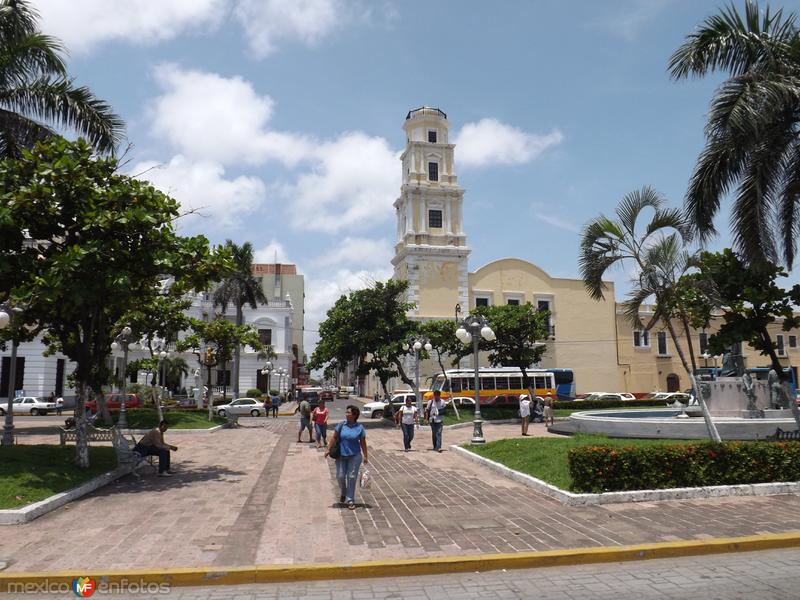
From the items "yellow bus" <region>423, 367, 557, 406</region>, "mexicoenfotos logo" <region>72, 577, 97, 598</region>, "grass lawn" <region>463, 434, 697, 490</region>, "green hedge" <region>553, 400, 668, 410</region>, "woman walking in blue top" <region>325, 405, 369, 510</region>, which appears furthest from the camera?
"yellow bus" <region>423, 367, 557, 406</region>

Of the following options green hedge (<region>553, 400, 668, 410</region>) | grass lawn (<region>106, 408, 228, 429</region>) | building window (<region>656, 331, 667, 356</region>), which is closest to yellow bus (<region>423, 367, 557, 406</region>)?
green hedge (<region>553, 400, 668, 410</region>)

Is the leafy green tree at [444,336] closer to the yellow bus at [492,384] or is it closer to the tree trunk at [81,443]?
the yellow bus at [492,384]

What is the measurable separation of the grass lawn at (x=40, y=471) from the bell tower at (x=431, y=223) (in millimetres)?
34105

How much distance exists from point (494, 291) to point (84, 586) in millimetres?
43506

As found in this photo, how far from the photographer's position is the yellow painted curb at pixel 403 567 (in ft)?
19.4

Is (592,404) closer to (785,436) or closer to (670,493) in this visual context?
(785,436)

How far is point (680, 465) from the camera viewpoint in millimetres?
9609

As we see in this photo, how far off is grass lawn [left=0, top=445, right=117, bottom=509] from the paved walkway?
512mm

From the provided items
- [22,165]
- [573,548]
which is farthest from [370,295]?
[573,548]

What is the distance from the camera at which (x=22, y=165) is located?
10.7 metres

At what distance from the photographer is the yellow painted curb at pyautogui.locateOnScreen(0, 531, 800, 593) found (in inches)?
233

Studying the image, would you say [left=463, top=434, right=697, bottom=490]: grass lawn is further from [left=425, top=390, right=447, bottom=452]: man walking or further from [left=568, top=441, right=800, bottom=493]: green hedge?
[left=425, top=390, right=447, bottom=452]: man walking

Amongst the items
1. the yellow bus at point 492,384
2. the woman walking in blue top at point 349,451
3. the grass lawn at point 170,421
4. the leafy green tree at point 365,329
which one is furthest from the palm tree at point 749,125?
the yellow bus at point 492,384

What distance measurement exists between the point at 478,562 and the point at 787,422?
1224 centimetres
